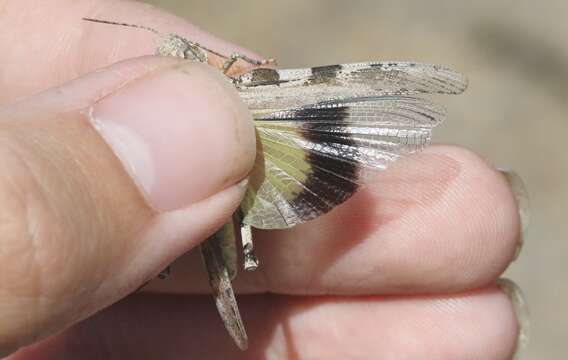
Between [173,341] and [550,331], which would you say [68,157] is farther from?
[550,331]

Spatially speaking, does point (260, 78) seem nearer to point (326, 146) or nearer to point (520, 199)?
point (326, 146)

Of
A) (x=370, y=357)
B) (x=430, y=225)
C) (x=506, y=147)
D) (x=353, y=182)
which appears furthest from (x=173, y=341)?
(x=506, y=147)

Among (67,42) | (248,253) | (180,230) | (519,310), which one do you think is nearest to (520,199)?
(519,310)

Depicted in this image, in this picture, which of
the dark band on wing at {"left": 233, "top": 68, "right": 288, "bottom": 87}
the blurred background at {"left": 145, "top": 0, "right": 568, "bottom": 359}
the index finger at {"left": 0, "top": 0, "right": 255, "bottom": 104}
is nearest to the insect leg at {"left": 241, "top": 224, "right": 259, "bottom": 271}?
the dark band on wing at {"left": 233, "top": 68, "right": 288, "bottom": 87}

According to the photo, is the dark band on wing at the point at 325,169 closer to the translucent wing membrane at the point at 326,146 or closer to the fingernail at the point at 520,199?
the translucent wing membrane at the point at 326,146

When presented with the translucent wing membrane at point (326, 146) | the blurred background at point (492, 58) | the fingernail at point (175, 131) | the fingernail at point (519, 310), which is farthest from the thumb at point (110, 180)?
the blurred background at point (492, 58)

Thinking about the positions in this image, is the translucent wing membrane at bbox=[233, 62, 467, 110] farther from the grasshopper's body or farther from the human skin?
the human skin
